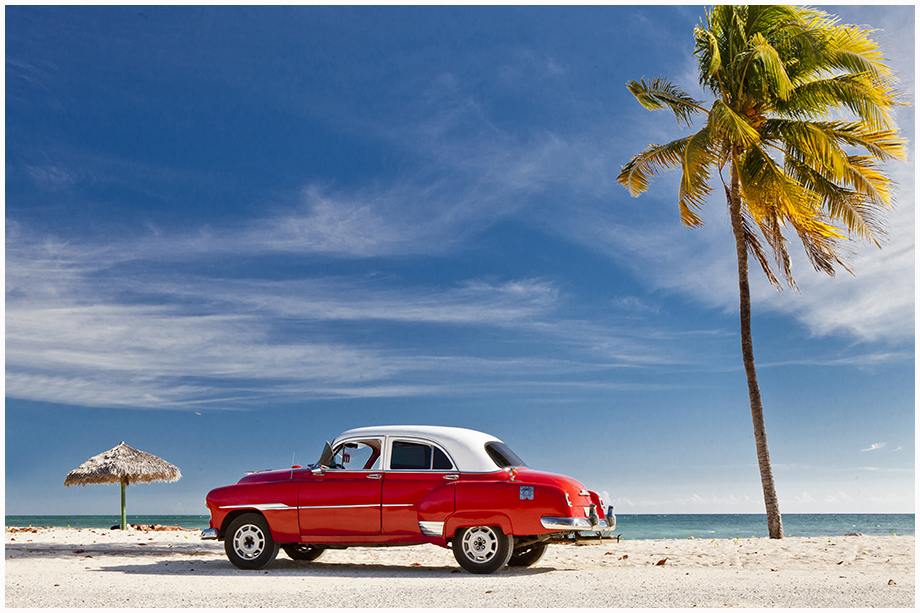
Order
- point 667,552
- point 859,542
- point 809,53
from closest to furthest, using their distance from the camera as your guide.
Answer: point 667,552 → point 859,542 → point 809,53

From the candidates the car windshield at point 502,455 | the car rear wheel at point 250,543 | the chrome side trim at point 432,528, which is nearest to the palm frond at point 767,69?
the car windshield at point 502,455

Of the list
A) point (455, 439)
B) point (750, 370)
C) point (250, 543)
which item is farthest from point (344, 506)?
point (750, 370)

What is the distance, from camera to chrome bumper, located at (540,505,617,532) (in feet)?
30.7

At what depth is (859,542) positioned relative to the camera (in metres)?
13.5

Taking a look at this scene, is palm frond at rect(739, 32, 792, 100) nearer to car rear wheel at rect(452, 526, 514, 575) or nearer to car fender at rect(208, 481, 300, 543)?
car rear wheel at rect(452, 526, 514, 575)

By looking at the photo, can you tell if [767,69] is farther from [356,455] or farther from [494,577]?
[494,577]

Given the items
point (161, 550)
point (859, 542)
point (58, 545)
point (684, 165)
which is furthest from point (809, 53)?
point (58, 545)

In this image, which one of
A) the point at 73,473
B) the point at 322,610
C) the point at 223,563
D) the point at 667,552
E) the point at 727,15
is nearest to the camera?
the point at 322,610

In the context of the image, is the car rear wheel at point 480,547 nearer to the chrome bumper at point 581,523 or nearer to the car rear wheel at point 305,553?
the chrome bumper at point 581,523

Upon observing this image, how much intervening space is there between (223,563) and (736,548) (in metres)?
8.55

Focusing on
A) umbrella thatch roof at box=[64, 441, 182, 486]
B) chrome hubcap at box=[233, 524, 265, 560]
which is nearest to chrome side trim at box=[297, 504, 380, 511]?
chrome hubcap at box=[233, 524, 265, 560]

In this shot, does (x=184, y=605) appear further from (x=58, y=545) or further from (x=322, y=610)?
(x=58, y=545)

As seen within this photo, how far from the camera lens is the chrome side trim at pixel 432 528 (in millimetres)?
9766

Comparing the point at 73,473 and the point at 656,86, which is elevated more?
the point at 656,86
